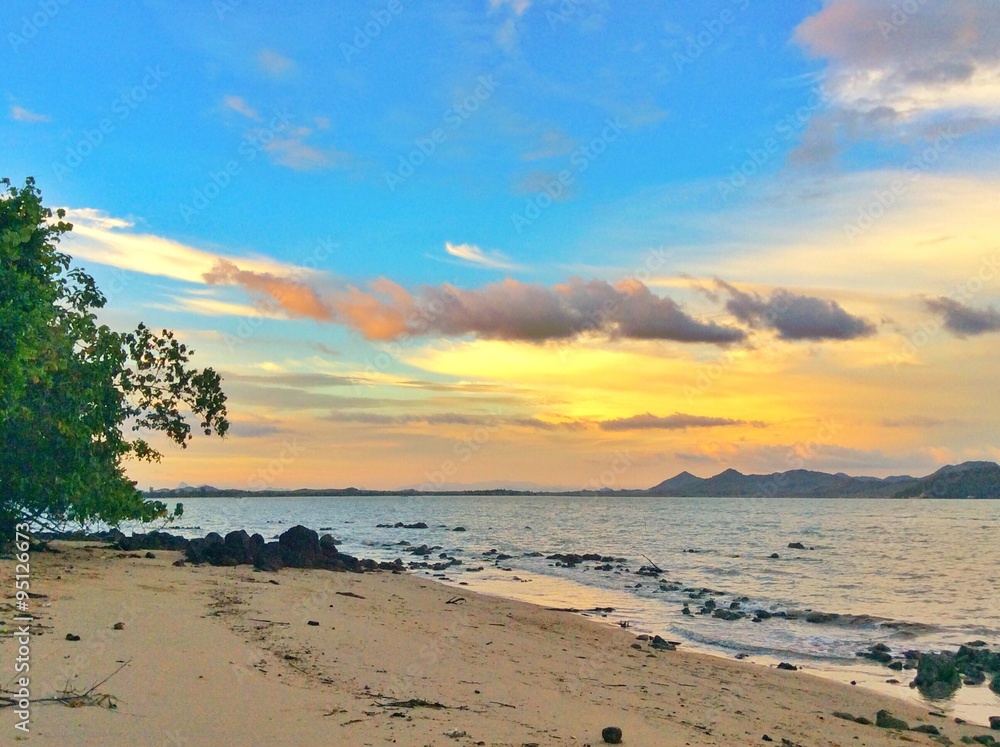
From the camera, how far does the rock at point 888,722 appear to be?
12227 mm

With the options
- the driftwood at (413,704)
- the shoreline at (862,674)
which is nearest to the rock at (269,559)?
the shoreline at (862,674)

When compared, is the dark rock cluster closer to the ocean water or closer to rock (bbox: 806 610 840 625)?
the ocean water

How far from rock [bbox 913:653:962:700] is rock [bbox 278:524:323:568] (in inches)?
794

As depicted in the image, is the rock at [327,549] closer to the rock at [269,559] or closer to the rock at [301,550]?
the rock at [301,550]

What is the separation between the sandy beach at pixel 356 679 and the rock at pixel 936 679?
207cm

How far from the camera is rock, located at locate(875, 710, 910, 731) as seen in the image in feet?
40.1

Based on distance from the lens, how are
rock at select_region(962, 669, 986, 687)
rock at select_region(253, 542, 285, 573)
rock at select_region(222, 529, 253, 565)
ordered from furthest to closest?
rock at select_region(222, 529, 253, 565), rock at select_region(253, 542, 285, 573), rock at select_region(962, 669, 986, 687)

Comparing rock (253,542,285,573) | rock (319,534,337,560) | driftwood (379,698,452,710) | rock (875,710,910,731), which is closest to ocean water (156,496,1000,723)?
rock (875,710,910,731)

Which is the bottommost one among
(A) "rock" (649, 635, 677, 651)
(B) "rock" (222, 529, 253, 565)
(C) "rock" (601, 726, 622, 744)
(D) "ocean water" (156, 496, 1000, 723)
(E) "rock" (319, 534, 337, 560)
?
(D) "ocean water" (156, 496, 1000, 723)

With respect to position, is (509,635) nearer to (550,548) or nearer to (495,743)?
(495,743)

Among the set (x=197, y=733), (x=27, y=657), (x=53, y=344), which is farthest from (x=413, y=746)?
(x=53, y=344)

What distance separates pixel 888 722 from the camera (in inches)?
485

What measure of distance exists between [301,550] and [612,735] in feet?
72.9

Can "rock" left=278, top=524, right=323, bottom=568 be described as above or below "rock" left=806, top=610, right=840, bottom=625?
above
